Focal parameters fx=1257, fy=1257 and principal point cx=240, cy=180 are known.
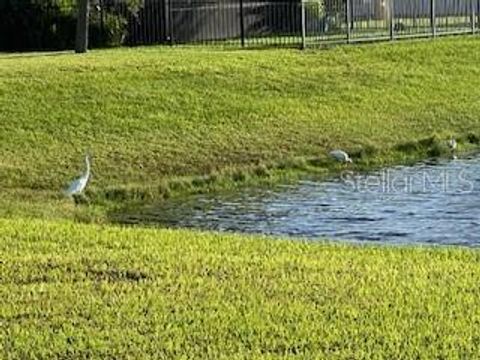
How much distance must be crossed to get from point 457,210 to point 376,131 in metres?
6.89

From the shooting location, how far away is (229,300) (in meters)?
8.09

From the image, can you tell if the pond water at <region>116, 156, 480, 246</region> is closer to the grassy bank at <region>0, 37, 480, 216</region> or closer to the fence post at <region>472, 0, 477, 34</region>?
the grassy bank at <region>0, 37, 480, 216</region>

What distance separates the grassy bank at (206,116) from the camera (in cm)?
1755

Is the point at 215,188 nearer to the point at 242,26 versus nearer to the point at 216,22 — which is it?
the point at 242,26

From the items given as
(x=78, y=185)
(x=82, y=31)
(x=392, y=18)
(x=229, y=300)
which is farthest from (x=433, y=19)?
(x=229, y=300)

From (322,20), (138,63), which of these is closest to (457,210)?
(138,63)

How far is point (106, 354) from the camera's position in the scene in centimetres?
682

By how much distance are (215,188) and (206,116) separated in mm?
3727

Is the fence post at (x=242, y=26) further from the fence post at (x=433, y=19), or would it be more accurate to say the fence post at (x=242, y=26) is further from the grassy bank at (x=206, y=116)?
the fence post at (x=433, y=19)

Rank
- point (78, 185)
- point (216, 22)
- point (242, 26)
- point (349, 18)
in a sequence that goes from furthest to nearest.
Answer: point (216, 22) → point (242, 26) → point (349, 18) → point (78, 185)

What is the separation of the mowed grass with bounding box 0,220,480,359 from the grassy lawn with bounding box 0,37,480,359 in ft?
0.07

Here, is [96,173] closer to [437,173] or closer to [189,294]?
[437,173]

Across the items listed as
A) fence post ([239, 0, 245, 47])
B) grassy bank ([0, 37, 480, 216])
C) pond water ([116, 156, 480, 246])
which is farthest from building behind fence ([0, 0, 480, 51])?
pond water ([116, 156, 480, 246])

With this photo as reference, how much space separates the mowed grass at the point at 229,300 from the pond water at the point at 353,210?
8.52 ft
